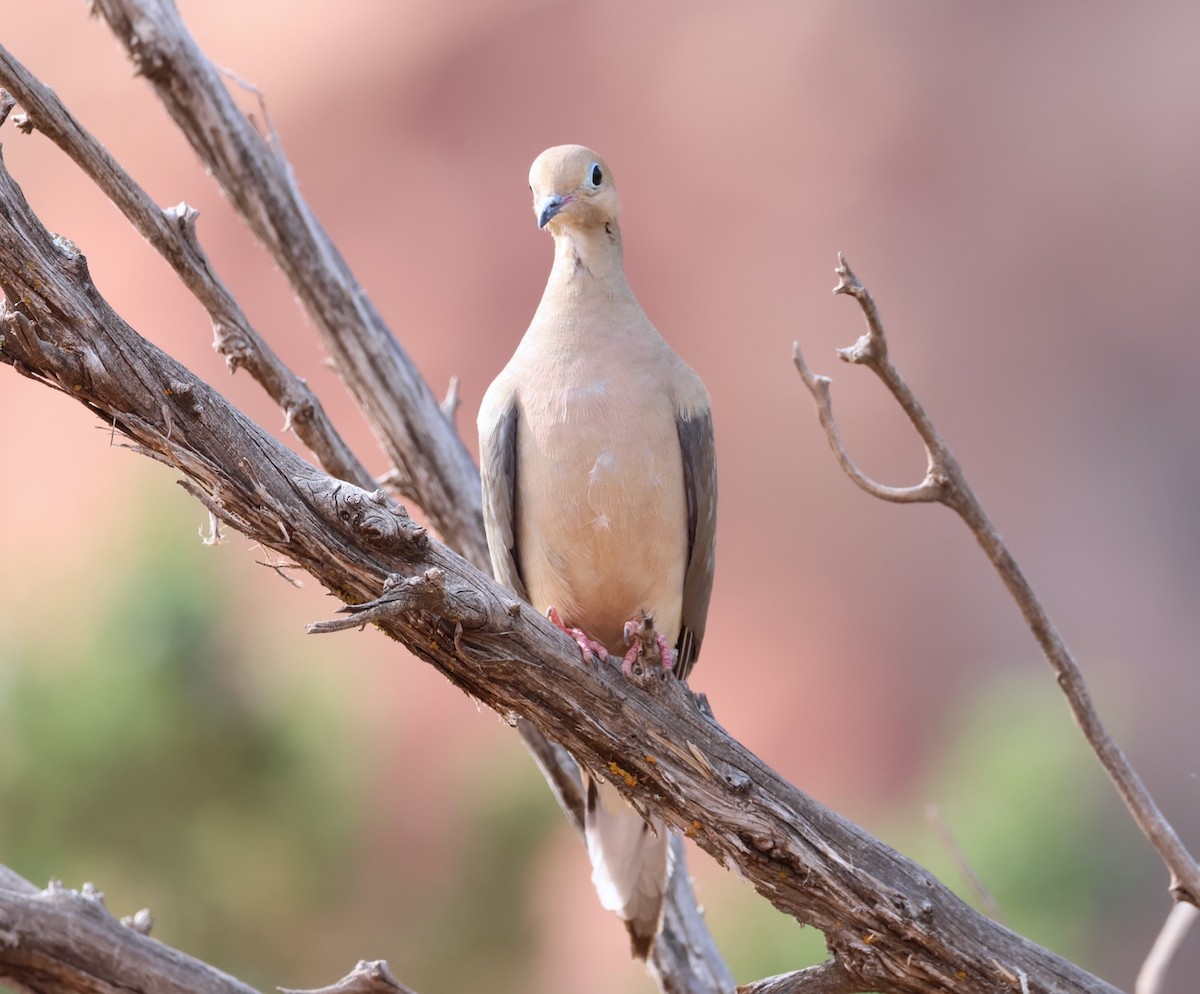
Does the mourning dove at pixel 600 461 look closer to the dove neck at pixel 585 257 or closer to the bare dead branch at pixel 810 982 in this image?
the dove neck at pixel 585 257

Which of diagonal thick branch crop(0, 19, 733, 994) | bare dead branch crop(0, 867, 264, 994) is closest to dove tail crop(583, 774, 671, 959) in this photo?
diagonal thick branch crop(0, 19, 733, 994)

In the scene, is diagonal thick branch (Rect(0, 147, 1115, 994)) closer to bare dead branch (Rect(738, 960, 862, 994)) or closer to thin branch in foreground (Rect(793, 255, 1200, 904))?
bare dead branch (Rect(738, 960, 862, 994))

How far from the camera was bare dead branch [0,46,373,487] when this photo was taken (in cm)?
234

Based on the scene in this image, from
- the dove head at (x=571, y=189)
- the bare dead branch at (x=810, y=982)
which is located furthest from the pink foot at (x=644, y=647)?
the dove head at (x=571, y=189)

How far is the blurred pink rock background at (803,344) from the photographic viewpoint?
6.37 metres

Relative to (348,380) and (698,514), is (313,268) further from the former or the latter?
(698,514)

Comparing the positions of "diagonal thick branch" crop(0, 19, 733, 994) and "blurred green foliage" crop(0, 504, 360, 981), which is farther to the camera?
"blurred green foliage" crop(0, 504, 360, 981)

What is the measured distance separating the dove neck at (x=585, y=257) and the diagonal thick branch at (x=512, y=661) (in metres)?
0.89

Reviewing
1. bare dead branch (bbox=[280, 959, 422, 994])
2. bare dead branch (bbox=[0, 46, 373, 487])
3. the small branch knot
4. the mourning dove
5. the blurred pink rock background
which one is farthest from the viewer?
the blurred pink rock background

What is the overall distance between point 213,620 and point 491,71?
505 cm

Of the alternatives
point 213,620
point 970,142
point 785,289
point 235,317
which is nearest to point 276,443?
point 235,317

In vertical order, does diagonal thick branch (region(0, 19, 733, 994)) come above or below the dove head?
below

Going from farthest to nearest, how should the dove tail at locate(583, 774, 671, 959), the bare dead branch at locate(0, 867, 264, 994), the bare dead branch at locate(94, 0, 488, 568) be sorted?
the bare dead branch at locate(94, 0, 488, 568)
the dove tail at locate(583, 774, 671, 959)
the bare dead branch at locate(0, 867, 264, 994)

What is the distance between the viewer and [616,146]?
28.2 feet
